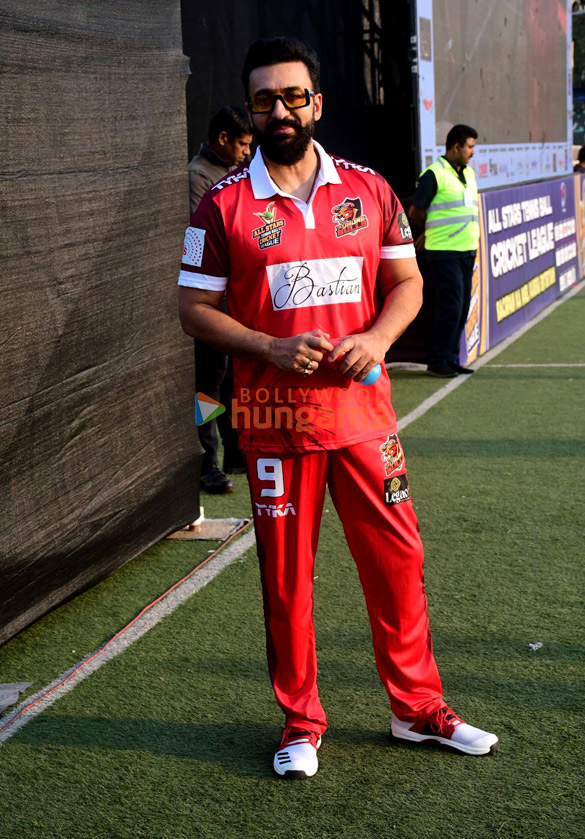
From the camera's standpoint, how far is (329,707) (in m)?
3.70

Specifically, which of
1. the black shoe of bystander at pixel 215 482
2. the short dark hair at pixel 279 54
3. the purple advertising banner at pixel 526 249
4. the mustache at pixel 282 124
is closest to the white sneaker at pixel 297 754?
the mustache at pixel 282 124

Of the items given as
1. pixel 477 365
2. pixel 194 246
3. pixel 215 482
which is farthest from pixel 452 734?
pixel 477 365

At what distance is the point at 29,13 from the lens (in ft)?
13.3

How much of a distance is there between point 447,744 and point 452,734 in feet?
0.13

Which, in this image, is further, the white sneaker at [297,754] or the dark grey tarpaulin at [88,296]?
the dark grey tarpaulin at [88,296]

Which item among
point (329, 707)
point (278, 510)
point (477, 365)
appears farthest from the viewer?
point (477, 365)

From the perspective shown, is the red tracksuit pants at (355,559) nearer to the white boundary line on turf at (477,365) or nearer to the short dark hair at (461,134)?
the white boundary line on turf at (477,365)

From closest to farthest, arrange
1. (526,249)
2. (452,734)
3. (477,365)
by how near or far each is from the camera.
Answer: (452,734) → (477,365) → (526,249)

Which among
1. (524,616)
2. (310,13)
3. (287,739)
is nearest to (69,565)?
(287,739)

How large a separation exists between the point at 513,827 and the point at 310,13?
10695 mm

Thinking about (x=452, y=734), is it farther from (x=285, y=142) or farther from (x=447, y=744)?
(x=285, y=142)

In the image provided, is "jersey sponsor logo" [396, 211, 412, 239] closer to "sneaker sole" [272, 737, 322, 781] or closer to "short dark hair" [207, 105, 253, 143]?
"sneaker sole" [272, 737, 322, 781]

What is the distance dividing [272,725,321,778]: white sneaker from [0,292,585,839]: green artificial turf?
0.04 metres

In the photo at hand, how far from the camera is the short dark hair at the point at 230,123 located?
20.5 feet
